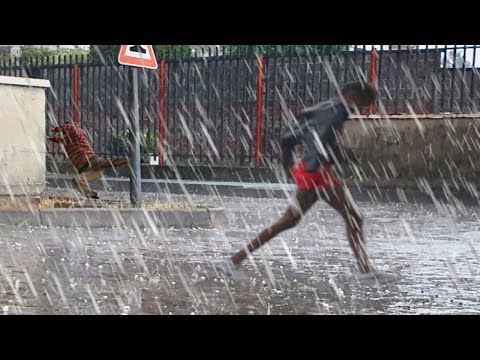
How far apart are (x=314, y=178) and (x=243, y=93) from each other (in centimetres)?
1183

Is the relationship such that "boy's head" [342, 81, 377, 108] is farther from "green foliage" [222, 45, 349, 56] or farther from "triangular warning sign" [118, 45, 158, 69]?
"green foliage" [222, 45, 349, 56]

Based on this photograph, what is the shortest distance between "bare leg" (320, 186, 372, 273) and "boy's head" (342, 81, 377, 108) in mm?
629

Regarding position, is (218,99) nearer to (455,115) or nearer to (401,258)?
(455,115)

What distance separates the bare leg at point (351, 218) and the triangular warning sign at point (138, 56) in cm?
379

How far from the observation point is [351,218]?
5.56m

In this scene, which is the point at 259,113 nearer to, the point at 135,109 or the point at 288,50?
the point at 288,50

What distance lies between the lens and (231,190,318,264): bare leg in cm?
542

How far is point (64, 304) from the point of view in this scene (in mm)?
4516

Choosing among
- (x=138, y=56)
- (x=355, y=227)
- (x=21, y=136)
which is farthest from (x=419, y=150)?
(x=355, y=227)

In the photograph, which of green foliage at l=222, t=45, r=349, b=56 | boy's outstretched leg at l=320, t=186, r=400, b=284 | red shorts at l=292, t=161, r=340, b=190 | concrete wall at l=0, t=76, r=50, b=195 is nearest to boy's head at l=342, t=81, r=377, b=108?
red shorts at l=292, t=161, r=340, b=190
